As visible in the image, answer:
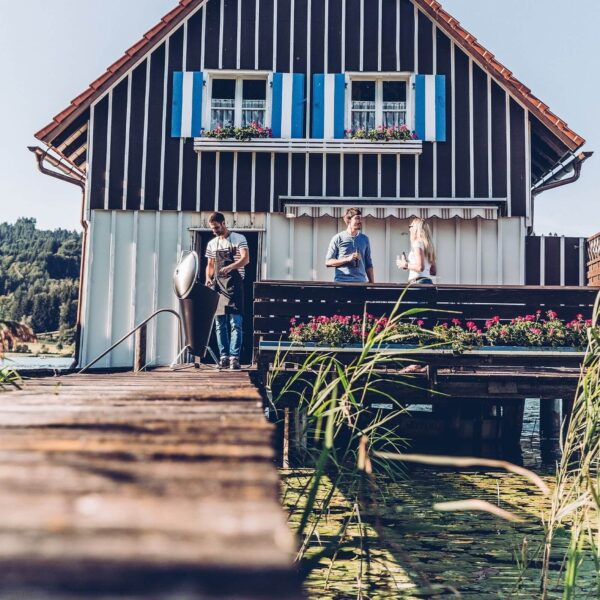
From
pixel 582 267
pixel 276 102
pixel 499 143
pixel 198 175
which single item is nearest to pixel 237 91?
pixel 276 102

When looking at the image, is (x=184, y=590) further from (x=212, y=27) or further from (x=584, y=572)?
(x=212, y=27)

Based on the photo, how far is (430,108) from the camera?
35.8 ft

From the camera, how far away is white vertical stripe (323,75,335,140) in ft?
35.5

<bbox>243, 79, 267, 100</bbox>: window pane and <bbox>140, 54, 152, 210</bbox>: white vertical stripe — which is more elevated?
<bbox>243, 79, 267, 100</bbox>: window pane

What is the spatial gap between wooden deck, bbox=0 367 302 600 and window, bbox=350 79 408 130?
9.67 metres

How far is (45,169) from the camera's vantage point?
1145 cm

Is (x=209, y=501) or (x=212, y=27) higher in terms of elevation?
(x=212, y=27)

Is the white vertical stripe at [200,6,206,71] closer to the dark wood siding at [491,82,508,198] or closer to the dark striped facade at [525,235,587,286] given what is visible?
the dark wood siding at [491,82,508,198]

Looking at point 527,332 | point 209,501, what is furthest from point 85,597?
point 527,332

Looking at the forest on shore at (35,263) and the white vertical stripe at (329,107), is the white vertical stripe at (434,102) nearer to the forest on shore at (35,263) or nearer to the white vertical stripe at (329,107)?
the white vertical stripe at (329,107)

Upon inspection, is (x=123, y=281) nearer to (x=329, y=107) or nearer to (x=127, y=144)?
(x=127, y=144)

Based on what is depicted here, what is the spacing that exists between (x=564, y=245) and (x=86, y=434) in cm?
987

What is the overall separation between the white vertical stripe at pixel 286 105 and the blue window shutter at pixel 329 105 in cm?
34

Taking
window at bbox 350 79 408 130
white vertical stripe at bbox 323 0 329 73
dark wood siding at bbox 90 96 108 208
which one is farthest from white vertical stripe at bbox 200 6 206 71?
window at bbox 350 79 408 130
